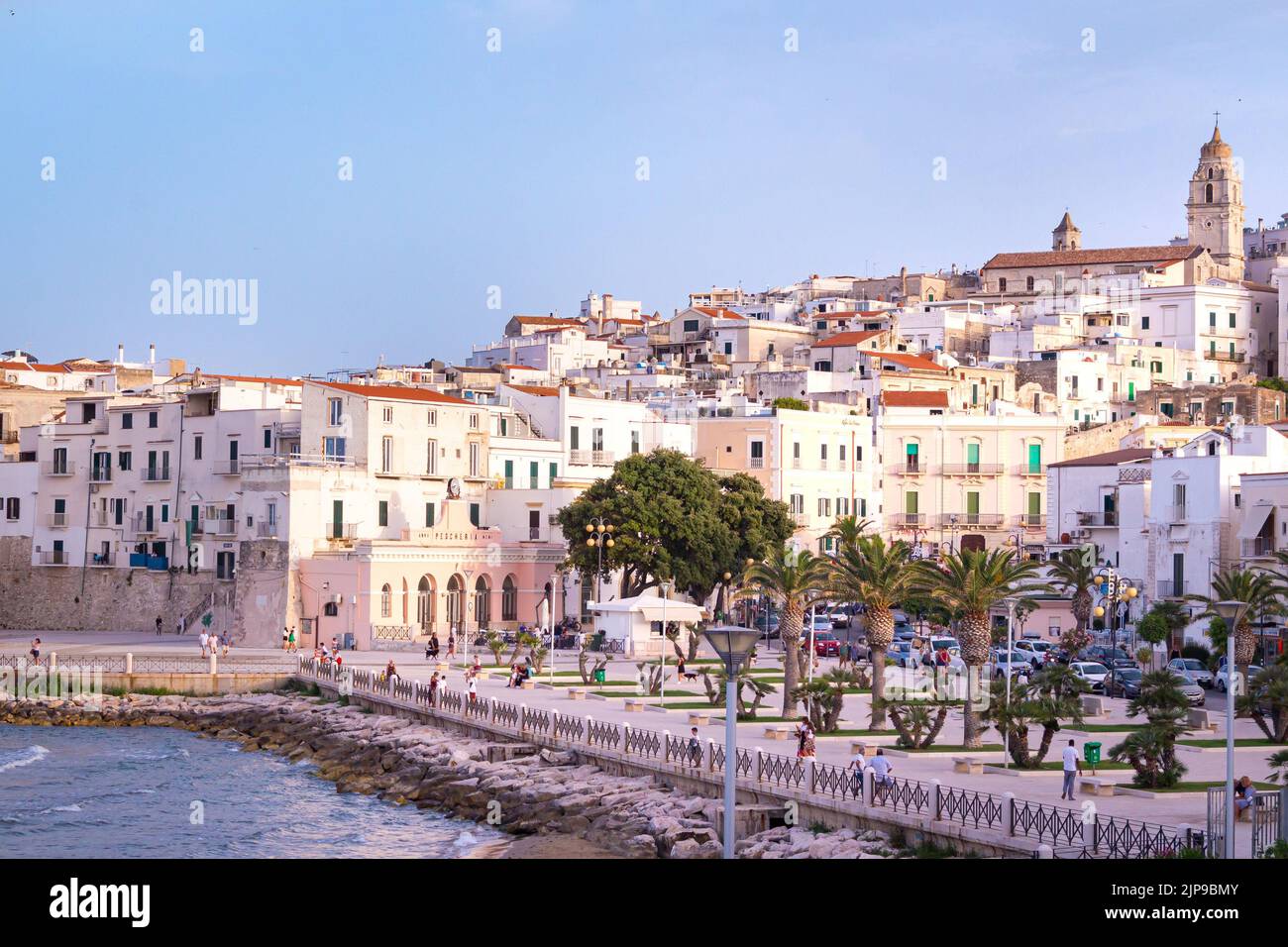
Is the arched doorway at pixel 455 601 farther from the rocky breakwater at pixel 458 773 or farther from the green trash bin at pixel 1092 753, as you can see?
the green trash bin at pixel 1092 753

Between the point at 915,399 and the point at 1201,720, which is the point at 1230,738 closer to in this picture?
the point at 1201,720

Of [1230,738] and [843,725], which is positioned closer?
[1230,738]

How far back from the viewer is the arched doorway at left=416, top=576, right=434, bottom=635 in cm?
6284

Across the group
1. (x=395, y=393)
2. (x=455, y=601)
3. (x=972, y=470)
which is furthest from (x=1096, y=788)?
(x=972, y=470)

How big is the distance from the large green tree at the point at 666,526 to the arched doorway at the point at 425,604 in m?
5.04

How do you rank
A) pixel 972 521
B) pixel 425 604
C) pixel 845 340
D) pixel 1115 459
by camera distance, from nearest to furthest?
pixel 425 604, pixel 1115 459, pixel 972 521, pixel 845 340

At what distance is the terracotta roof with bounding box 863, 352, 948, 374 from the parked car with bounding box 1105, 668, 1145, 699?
47.5 meters

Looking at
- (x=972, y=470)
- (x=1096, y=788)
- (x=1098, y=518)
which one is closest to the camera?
(x=1096, y=788)

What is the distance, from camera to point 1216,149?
5714 inches

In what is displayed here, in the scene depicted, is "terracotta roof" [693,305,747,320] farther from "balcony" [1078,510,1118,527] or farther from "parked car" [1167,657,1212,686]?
"parked car" [1167,657,1212,686]

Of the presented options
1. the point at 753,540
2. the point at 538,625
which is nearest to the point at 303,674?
the point at 538,625

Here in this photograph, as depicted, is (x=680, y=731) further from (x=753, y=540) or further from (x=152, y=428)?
(x=152, y=428)

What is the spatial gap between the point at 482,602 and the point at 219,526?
10.6 meters
